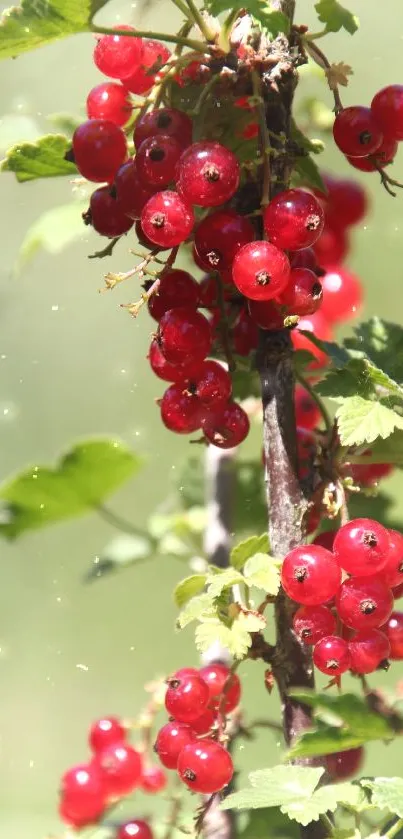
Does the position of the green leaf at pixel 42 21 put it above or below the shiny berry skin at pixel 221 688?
above

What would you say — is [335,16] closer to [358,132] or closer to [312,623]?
[358,132]

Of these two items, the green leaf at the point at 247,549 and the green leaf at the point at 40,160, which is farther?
the green leaf at the point at 40,160

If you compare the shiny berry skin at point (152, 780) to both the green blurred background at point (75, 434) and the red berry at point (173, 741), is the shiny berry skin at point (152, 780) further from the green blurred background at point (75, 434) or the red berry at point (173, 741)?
the red berry at point (173, 741)

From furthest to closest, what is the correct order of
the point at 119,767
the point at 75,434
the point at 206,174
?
the point at 75,434 < the point at 119,767 < the point at 206,174

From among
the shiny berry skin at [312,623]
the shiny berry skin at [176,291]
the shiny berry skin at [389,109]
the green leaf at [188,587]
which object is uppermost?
the shiny berry skin at [389,109]

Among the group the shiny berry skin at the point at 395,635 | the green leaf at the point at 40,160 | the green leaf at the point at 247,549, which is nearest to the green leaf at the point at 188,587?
the green leaf at the point at 247,549

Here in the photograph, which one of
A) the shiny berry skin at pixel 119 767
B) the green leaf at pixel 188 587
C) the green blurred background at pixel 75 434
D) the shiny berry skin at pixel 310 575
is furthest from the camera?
the green blurred background at pixel 75 434

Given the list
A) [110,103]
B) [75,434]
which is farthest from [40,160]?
[75,434]

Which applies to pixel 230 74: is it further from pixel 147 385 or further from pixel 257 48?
pixel 147 385

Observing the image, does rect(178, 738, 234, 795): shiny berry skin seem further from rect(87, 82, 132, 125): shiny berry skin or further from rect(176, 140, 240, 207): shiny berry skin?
rect(87, 82, 132, 125): shiny berry skin
